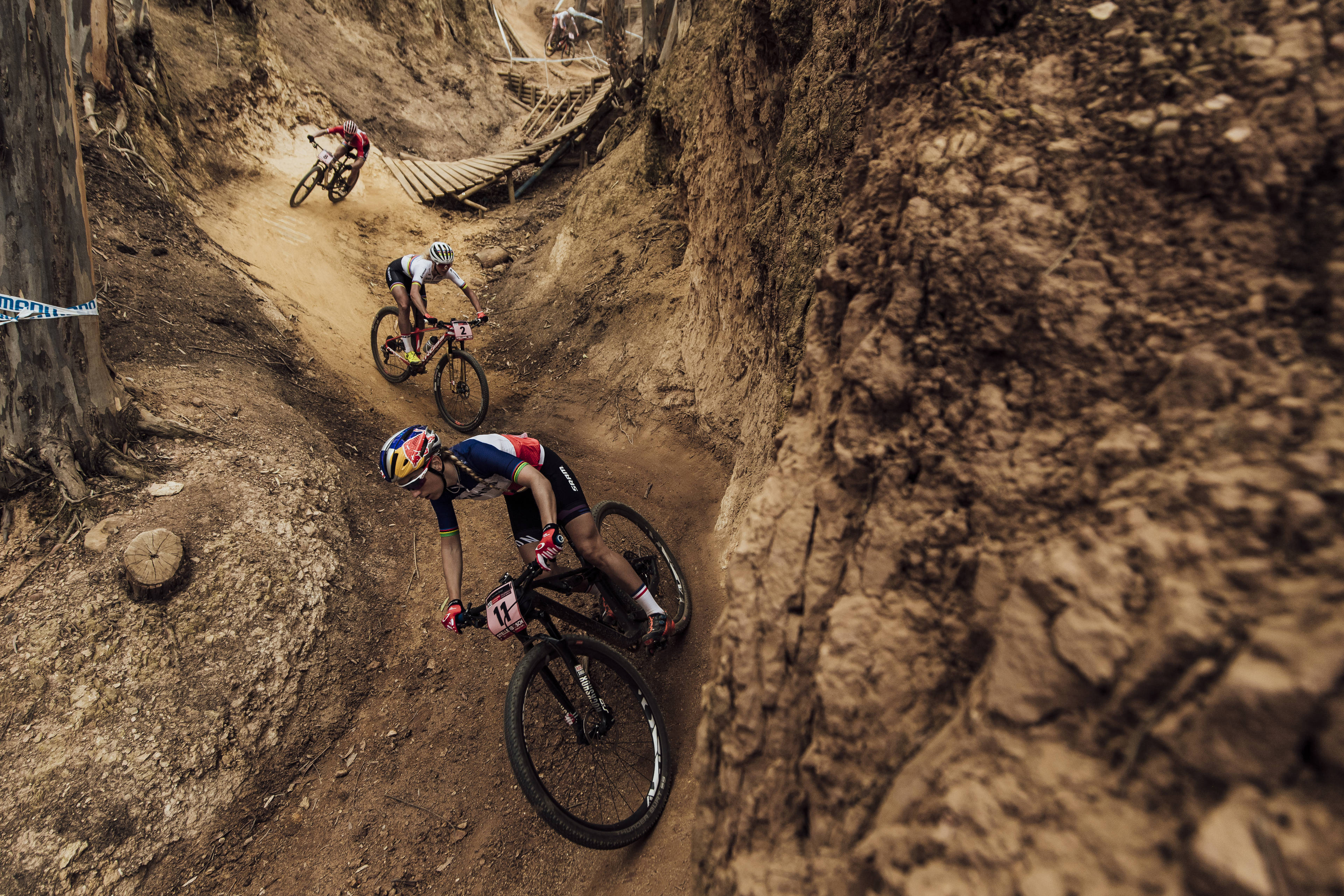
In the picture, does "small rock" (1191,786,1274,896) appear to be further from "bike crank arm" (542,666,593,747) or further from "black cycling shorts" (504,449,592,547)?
"black cycling shorts" (504,449,592,547)

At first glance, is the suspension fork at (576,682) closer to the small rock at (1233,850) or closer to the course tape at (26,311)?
the small rock at (1233,850)

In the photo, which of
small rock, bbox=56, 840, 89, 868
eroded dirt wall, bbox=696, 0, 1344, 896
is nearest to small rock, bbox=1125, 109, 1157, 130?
eroded dirt wall, bbox=696, 0, 1344, 896

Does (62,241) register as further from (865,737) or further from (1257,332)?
(1257,332)

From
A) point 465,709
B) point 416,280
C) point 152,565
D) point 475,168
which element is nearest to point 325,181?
A: point 475,168

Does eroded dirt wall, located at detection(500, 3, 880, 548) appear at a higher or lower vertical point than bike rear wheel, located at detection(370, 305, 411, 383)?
higher

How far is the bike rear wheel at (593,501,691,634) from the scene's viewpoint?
15.2 ft

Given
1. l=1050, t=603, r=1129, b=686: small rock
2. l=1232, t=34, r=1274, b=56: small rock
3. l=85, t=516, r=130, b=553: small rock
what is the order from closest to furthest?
l=1050, t=603, r=1129, b=686: small rock, l=1232, t=34, r=1274, b=56: small rock, l=85, t=516, r=130, b=553: small rock

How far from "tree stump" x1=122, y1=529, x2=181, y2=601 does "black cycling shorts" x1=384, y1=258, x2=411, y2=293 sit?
444 cm

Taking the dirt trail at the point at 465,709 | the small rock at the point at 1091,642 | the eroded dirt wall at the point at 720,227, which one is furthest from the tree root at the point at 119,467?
the small rock at the point at 1091,642

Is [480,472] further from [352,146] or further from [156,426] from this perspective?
[352,146]

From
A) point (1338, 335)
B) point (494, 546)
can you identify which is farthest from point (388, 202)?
point (1338, 335)

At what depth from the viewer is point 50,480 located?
453 cm

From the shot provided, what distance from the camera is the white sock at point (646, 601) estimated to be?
4.20 metres

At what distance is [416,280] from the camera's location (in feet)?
25.3
